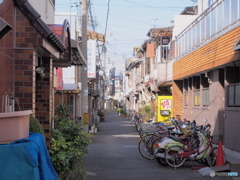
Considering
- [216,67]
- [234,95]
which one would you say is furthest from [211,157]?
[216,67]

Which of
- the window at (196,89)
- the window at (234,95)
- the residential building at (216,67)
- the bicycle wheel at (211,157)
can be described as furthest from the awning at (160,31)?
the bicycle wheel at (211,157)

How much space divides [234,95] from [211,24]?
133 inches

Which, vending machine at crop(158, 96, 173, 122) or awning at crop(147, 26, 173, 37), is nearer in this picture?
vending machine at crop(158, 96, 173, 122)

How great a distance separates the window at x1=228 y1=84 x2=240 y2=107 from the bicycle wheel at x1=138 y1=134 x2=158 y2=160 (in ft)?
9.18

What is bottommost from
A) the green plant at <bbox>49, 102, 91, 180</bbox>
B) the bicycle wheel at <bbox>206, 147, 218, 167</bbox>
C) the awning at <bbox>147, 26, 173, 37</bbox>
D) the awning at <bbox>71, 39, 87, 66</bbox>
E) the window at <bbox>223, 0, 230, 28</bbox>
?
the bicycle wheel at <bbox>206, 147, 218, 167</bbox>

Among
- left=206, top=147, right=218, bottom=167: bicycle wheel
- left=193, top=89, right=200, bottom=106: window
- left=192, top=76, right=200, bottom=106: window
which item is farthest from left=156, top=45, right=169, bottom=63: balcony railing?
left=206, top=147, right=218, bottom=167: bicycle wheel

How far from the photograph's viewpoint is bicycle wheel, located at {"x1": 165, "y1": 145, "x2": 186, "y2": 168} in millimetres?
10008

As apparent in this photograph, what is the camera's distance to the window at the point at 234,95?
11386 mm

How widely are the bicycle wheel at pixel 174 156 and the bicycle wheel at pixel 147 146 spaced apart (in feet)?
5.34

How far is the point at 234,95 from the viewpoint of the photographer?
38.5 feet

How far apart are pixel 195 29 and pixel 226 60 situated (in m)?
5.33

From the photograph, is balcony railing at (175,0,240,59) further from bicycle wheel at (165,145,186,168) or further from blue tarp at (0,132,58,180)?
blue tarp at (0,132,58,180)

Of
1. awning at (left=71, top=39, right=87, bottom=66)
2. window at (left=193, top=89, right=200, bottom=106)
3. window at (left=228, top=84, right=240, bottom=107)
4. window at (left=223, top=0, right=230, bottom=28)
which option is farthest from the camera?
window at (left=193, top=89, right=200, bottom=106)

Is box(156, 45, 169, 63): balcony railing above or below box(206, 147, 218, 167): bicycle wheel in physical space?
above
